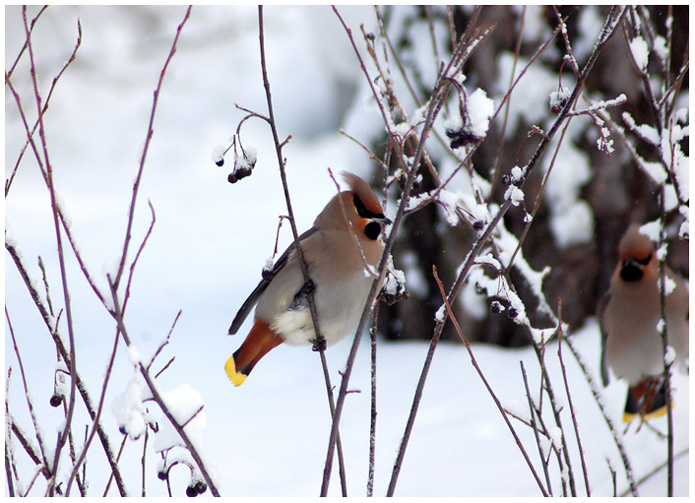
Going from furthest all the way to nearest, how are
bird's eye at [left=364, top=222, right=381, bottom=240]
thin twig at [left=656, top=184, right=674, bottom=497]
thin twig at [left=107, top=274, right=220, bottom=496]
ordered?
bird's eye at [left=364, top=222, right=381, bottom=240] < thin twig at [left=656, top=184, right=674, bottom=497] < thin twig at [left=107, top=274, right=220, bottom=496]

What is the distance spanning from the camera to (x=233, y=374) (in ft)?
5.72

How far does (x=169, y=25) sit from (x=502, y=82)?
599cm

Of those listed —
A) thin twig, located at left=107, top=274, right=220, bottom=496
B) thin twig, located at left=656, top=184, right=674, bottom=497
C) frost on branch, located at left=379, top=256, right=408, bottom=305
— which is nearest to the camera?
thin twig, located at left=107, top=274, right=220, bottom=496

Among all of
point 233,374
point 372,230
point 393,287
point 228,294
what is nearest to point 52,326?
point 393,287

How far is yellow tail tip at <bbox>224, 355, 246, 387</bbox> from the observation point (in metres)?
1.73

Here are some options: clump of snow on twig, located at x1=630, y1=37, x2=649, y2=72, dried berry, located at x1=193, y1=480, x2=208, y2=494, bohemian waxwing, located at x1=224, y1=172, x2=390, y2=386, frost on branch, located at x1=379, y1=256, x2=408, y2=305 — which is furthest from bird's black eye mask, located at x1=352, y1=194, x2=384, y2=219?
dried berry, located at x1=193, y1=480, x2=208, y2=494

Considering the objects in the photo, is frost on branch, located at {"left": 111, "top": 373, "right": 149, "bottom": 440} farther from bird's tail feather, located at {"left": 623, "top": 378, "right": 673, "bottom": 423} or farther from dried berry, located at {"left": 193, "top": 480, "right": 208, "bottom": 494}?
bird's tail feather, located at {"left": 623, "top": 378, "right": 673, "bottom": 423}

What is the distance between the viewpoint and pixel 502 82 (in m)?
3.23

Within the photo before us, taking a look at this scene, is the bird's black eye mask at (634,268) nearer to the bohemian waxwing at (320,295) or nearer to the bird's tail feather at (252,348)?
the bohemian waxwing at (320,295)

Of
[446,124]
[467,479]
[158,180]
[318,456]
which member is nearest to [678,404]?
[467,479]

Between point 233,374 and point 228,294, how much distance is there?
6.36ft

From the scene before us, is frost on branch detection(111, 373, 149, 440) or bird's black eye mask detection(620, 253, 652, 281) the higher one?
bird's black eye mask detection(620, 253, 652, 281)

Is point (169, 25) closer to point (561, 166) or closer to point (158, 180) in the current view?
point (158, 180)

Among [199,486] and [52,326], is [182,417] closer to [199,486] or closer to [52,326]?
[199,486]
